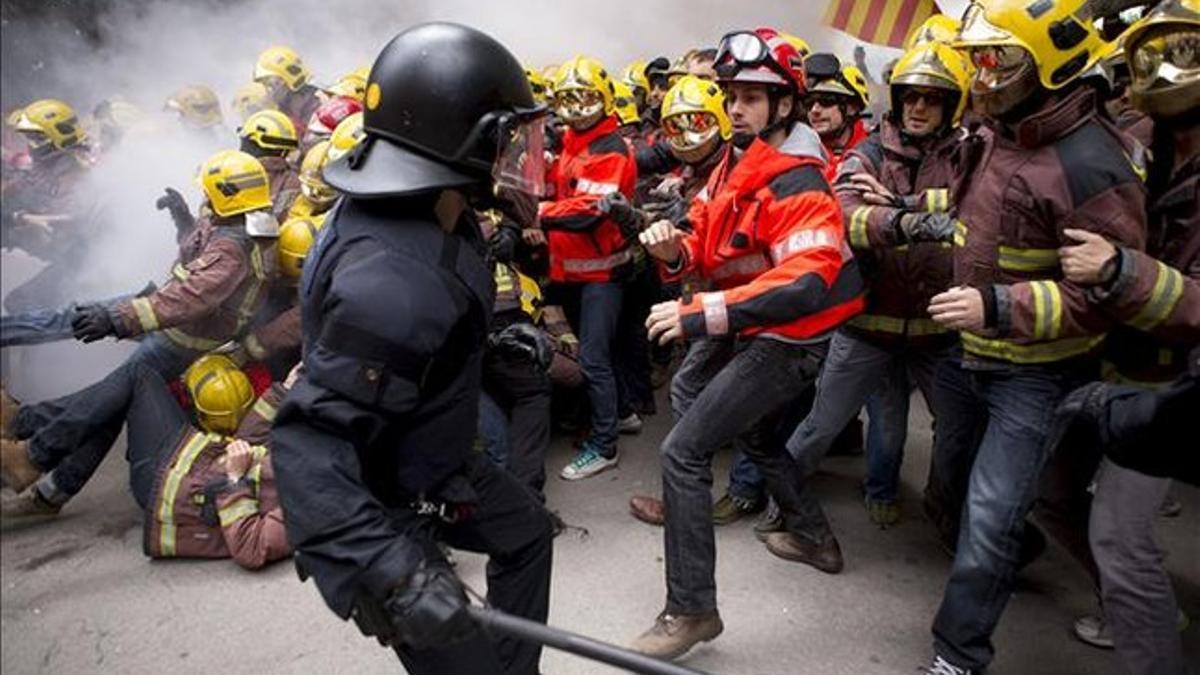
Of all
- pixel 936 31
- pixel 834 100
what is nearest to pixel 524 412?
pixel 834 100

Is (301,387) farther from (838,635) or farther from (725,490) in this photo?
(725,490)

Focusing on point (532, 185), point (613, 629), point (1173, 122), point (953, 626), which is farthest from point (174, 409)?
point (1173, 122)

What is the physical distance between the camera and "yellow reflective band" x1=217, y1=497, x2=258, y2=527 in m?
3.76

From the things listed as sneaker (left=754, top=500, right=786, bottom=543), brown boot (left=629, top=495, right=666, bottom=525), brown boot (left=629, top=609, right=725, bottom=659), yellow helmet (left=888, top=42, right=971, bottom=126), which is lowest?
brown boot (left=629, top=495, right=666, bottom=525)

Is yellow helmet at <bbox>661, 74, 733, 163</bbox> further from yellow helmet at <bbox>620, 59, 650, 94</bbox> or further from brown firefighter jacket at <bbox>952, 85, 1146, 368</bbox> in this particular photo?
yellow helmet at <bbox>620, 59, 650, 94</bbox>

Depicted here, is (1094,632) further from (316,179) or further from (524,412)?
(316,179)

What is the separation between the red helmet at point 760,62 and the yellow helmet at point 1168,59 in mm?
1090

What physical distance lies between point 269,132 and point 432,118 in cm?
352

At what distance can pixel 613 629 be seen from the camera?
3369mm

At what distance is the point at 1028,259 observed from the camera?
8.61 ft

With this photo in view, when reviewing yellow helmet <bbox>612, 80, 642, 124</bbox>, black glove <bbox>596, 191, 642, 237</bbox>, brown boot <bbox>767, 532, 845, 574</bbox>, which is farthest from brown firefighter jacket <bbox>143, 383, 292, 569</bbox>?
yellow helmet <bbox>612, 80, 642, 124</bbox>

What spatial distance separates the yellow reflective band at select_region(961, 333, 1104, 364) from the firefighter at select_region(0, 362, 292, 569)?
9.88ft

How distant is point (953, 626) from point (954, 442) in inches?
31.9

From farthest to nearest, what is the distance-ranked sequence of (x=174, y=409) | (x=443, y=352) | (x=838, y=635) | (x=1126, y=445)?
1. (x=174, y=409)
2. (x=838, y=635)
3. (x=443, y=352)
4. (x=1126, y=445)
